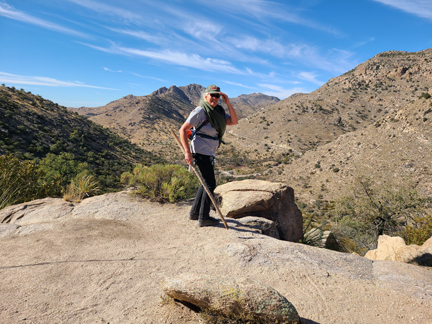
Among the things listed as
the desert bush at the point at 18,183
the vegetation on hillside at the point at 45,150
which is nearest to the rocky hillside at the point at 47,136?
the vegetation on hillside at the point at 45,150

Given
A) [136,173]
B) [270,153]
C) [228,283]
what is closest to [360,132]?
[270,153]

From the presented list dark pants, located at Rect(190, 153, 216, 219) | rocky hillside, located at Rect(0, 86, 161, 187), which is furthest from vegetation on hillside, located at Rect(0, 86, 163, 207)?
dark pants, located at Rect(190, 153, 216, 219)

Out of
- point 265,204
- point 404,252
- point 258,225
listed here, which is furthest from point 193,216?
point 404,252

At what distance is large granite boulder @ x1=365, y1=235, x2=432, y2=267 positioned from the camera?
14.6 feet

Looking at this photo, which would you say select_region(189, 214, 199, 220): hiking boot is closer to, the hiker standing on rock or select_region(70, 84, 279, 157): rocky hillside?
the hiker standing on rock

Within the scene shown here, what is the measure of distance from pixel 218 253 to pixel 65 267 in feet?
7.59

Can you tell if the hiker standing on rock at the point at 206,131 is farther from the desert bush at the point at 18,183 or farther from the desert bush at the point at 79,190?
the desert bush at the point at 18,183

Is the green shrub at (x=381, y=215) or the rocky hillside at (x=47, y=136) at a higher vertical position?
the rocky hillside at (x=47, y=136)

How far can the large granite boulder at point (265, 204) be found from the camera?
6.47 meters

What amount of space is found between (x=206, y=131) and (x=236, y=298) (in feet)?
9.53

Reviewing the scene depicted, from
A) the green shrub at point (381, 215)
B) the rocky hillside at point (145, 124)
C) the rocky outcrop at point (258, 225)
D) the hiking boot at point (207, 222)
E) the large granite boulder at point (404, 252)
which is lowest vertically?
the green shrub at point (381, 215)

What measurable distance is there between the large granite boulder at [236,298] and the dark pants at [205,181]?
2.43 m

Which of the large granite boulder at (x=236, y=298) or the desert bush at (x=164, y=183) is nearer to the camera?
the large granite boulder at (x=236, y=298)

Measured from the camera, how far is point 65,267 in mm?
3326
